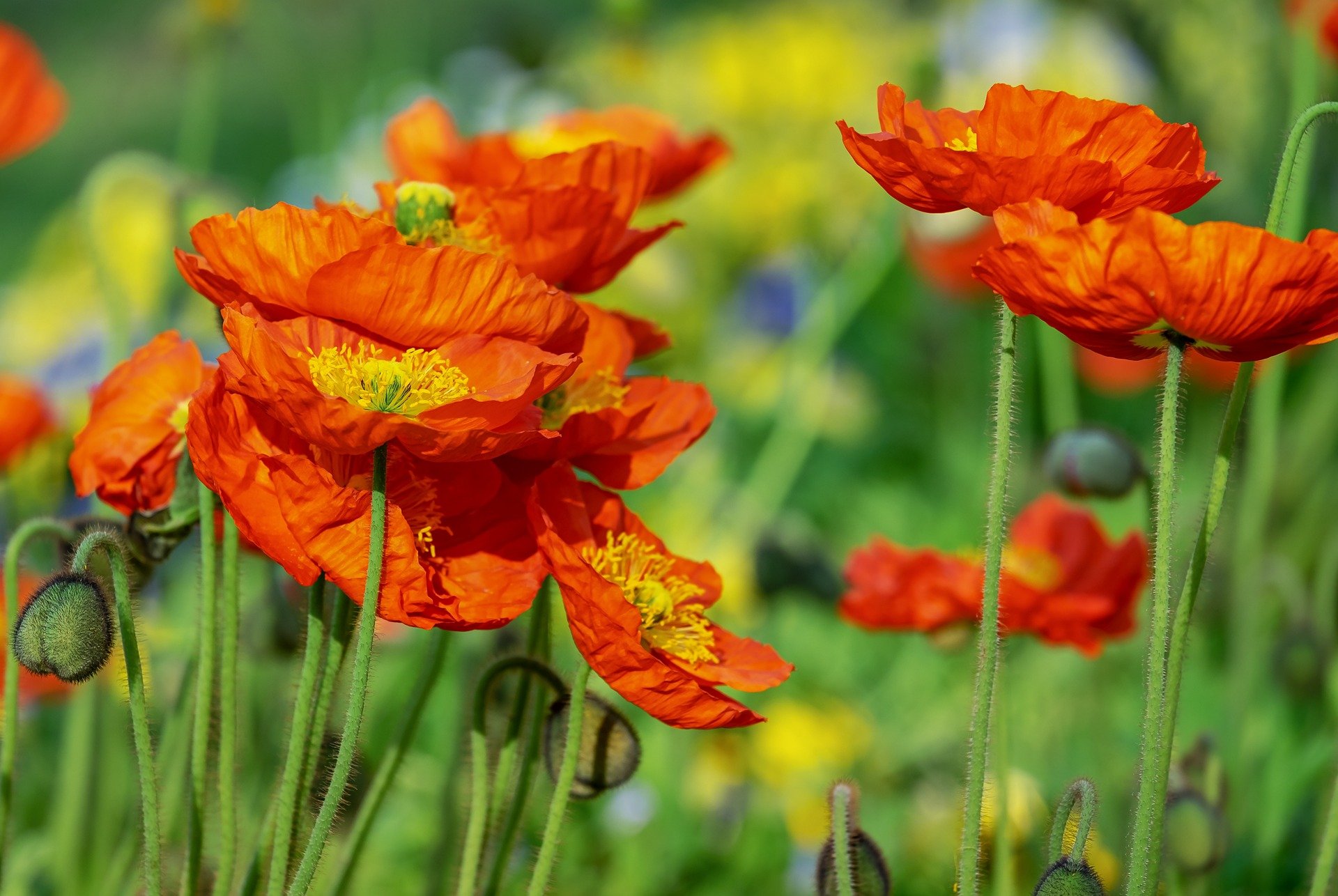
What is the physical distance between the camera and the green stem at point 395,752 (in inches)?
35.0

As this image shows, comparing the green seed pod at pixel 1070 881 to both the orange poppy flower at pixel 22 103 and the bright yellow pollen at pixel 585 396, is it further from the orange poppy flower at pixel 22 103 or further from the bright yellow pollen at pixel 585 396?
the orange poppy flower at pixel 22 103

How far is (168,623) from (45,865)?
2.32 ft

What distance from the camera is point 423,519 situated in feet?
2.56

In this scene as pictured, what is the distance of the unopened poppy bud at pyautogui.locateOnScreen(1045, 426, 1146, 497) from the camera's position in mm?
1105

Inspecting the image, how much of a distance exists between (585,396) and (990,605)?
26 centimetres

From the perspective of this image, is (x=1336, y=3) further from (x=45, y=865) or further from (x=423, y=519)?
(x=45, y=865)

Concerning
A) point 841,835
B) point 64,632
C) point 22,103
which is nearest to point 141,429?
point 64,632

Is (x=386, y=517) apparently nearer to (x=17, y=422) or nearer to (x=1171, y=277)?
(x=1171, y=277)

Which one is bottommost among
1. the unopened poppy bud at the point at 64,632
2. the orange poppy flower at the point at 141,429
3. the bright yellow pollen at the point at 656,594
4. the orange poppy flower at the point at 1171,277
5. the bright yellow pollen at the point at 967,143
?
the unopened poppy bud at the point at 64,632

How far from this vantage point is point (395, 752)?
894 mm

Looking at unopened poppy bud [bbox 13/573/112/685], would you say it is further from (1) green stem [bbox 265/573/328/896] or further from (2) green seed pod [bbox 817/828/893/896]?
(2) green seed pod [bbox 817/828/893/896]

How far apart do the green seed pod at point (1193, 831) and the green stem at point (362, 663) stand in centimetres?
60

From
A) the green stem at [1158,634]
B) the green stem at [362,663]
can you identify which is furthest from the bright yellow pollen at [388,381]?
the green stem at [1158,634]

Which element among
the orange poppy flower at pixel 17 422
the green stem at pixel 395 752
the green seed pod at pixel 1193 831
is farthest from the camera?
the orange poppy flower at pixel 17 422
